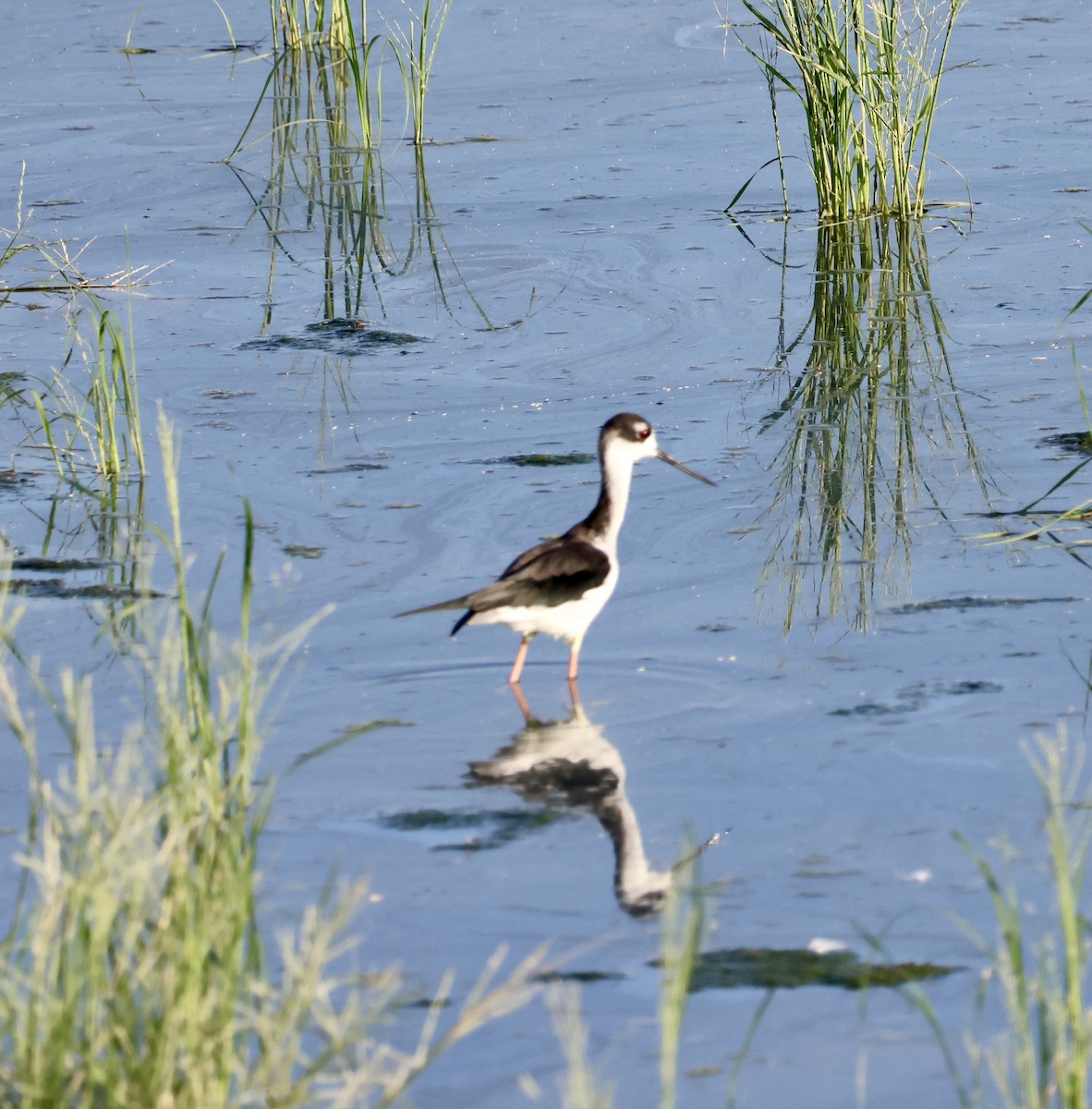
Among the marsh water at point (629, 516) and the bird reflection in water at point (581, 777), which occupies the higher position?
the marsh water at point (629, 516)

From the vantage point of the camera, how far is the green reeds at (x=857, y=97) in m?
8.86

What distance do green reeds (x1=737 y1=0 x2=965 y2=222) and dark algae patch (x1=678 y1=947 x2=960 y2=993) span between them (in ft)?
19.0

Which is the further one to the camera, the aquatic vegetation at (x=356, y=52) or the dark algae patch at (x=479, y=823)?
the aquatic vegetation at (x=356, y=52)

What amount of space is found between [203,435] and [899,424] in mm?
2568

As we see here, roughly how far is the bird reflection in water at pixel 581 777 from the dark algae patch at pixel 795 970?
1.13ft

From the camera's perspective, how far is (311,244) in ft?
31.8

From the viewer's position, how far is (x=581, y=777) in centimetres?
452

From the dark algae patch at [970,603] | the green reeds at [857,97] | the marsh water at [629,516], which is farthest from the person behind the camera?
the green reeds at [857,97]

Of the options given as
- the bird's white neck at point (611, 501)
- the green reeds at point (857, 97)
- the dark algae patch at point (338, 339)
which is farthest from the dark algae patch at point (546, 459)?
the green reeds at point (857, 97)

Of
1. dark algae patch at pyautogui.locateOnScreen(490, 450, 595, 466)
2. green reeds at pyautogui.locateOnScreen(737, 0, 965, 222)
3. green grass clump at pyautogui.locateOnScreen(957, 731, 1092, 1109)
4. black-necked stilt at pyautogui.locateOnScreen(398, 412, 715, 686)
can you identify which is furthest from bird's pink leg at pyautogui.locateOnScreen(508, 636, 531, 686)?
green reeds at pyautogui.locateOnScreen(737, 0, 965, 222)

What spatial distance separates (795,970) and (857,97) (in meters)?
6.52

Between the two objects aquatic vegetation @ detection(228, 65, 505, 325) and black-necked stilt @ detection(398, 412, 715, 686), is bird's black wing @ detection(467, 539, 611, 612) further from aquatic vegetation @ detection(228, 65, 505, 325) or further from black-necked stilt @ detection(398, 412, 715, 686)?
aquatic vegetation @ detection(228, 65, 505, 325)

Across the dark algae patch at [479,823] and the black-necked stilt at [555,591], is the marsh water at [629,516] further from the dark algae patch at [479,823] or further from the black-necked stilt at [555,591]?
the black-necked stilt at [555,591]

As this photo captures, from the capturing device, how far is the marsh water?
3768 millimetres
